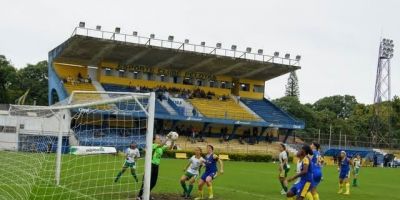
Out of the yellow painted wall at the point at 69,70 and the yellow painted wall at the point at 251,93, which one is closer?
the yellow painted wall at the point at 69,70

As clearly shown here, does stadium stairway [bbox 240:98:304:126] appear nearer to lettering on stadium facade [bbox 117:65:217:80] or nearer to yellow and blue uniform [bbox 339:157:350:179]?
lettering on stadium facade [bbox 117:65:217:80]

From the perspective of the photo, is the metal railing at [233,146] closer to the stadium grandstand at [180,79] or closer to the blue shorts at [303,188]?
the stadium grandstand at [180,79]

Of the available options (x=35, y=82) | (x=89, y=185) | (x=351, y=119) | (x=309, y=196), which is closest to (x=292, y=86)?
(x=351, y=119)

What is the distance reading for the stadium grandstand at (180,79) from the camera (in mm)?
56969

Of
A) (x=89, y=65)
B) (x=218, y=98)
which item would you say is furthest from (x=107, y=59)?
(x=218, y=98)

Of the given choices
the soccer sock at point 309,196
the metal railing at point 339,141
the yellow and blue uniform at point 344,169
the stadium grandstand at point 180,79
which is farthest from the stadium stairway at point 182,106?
the soccer sock at point 309,196

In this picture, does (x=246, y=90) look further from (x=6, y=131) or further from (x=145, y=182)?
(x=145, y=182)

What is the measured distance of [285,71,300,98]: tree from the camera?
122794 mm

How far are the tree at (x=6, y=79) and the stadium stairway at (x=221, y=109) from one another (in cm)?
3180

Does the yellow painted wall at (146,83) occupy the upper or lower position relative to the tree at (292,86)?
lower

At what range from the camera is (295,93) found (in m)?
123

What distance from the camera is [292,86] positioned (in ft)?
406

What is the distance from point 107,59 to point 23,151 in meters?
35.3

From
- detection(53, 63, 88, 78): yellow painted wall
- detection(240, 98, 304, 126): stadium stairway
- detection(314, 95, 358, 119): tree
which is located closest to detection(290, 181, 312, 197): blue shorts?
detection(53, 63, 88, 78): yellow painted wall
